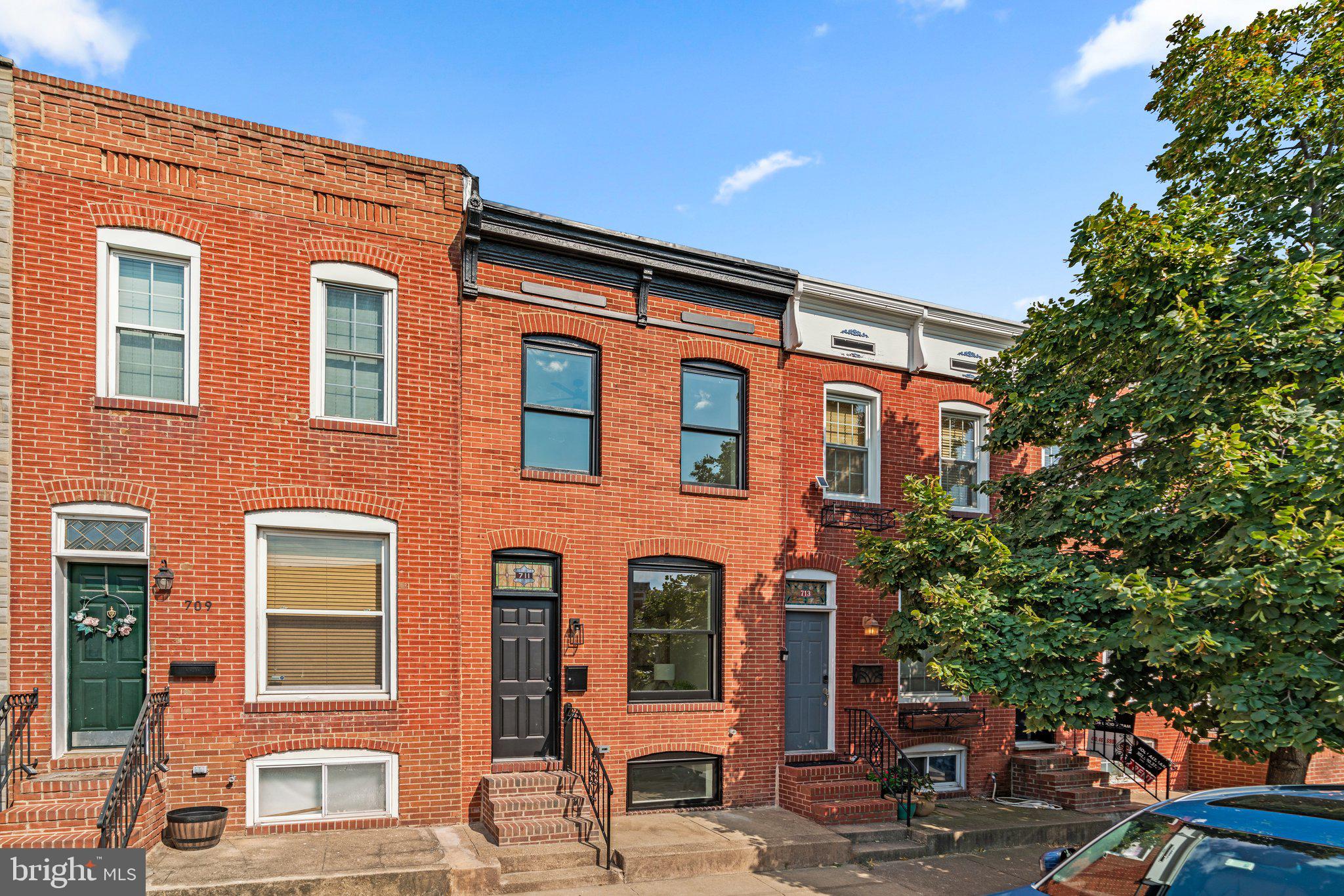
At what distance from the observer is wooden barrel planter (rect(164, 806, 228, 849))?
28.2 feet

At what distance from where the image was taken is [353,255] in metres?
10.3

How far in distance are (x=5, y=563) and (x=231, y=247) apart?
12.5 feet

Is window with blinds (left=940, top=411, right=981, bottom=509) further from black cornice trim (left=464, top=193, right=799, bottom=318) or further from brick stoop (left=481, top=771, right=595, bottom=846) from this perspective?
brick stoop (left=481, top=771, right=595, bottom=846)


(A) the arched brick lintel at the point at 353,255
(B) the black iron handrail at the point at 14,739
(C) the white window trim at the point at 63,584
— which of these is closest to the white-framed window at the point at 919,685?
(A) the arched brick lintel at the point at 353,255

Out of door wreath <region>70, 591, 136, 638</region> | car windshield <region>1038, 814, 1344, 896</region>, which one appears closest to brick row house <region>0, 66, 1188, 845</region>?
door wreath <region>70, 591, 136, 638</region>

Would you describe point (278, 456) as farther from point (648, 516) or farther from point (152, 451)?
point (648, 516)

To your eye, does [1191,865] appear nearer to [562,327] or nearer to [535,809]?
[535,809]

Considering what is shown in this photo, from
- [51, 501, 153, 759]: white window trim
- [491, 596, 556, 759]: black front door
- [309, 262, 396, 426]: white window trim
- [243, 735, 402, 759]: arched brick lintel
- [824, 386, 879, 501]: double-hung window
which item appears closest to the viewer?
[51, 501, 153, 759]: white window trim

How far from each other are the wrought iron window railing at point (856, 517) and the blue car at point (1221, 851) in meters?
7.47

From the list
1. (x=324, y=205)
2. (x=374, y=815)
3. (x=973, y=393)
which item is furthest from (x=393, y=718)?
(x=973, y=393)

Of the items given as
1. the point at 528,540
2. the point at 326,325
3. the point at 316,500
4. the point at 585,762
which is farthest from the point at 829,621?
the point at 326,325

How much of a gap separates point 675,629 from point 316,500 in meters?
4.77

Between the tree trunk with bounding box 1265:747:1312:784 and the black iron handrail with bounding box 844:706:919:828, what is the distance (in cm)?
410

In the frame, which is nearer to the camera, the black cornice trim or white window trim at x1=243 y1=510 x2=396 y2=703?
white window trim at x1=243 y1=510 x2=396 y2=703
